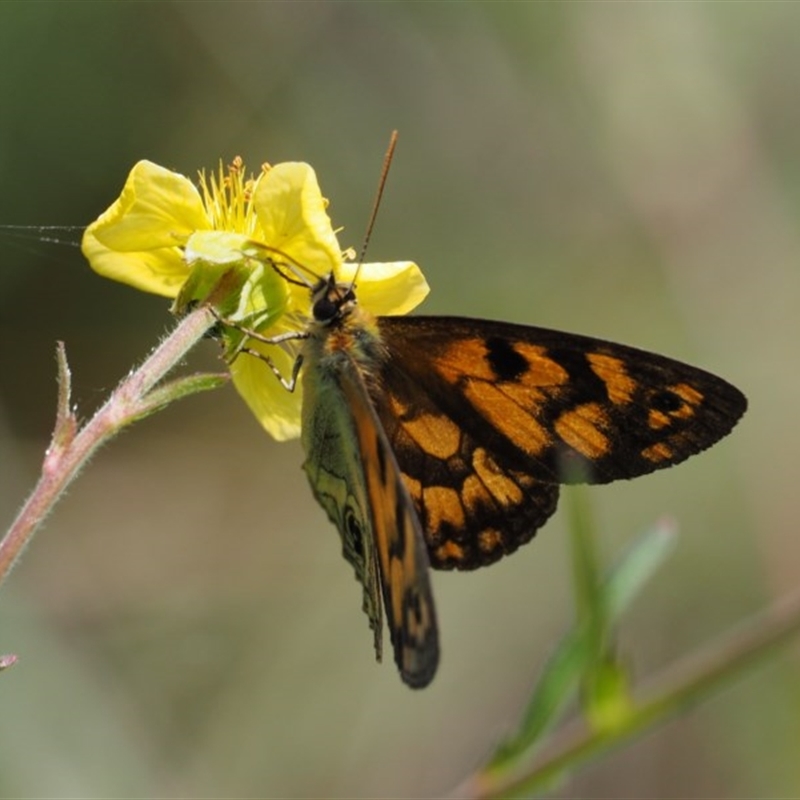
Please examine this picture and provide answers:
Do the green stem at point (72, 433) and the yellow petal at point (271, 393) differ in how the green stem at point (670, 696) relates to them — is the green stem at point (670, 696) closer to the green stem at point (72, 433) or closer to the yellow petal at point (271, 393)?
the green stem at point (72, 433)

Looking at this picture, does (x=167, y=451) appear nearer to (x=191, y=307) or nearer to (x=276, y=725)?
(x=276, y=725)

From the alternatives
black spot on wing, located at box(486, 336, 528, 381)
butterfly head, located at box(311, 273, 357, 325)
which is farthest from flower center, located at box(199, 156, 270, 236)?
black spot on wing, located at box(486, 336, 528, 381)

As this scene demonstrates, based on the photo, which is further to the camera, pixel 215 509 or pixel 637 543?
pixel 215 509

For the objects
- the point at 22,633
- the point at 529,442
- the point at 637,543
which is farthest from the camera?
the point at 22,633

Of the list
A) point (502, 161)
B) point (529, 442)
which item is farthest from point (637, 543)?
point (502, 161)

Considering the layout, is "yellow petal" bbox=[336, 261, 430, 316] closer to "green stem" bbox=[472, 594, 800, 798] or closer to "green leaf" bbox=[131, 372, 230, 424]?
"green leaf" bbox=[131, 372, 230, 424]

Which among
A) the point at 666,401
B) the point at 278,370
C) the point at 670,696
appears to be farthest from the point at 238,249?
the point at 670,696
